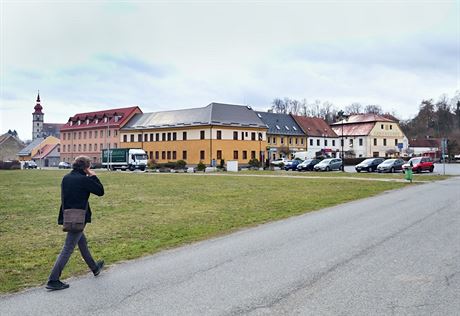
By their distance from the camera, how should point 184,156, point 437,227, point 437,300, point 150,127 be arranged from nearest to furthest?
point 437,300, point 437,227, point 184,156, point 150,127

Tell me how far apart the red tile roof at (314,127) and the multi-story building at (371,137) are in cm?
334

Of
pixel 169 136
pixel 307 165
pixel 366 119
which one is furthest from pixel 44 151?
pixel 307 165

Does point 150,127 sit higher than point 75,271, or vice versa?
point 150,127

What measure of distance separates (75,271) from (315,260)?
4.19 metres

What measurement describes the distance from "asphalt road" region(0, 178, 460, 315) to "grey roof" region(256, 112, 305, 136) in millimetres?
78131

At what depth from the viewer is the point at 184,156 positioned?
76.6 meters

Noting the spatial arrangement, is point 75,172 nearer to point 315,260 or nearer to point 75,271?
point 75,271

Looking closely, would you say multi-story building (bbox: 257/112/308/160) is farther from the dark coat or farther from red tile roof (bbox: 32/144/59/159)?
the dark coat

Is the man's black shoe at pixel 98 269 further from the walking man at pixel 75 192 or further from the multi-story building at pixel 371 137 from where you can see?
the multi-story building at pixel 371 137

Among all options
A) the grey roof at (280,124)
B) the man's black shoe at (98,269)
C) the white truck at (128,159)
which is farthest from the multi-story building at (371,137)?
the man's black shoe at (98,269)

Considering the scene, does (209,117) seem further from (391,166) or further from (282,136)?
(391,166)

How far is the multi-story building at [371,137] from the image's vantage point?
97250mm

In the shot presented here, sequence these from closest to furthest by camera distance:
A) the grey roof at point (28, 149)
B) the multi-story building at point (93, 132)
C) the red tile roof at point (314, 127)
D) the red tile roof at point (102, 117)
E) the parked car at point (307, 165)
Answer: the parked car at point (307, 165) < the red tile roof at point (102, 117) < the multi-story building at point (93, 132) < the red tile roof at point (314, 127) < the grey roof at point (28, 149)

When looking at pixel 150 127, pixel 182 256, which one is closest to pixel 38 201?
pixel 182 256
